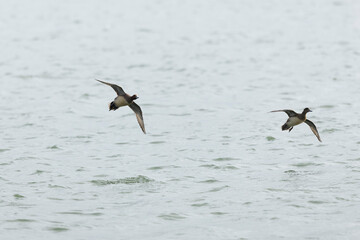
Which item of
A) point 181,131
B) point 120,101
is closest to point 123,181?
point 120,101

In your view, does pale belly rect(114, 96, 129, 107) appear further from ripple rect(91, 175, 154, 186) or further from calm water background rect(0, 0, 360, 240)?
ripple rect(91, 175, 154, 186)

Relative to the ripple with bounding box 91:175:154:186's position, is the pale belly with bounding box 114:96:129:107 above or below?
above

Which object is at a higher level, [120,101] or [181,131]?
[120,101]

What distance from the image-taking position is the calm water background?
49.3 ft

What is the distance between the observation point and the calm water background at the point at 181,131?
15016mm

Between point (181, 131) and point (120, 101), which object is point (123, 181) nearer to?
point (120, 101)

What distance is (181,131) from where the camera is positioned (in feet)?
72.9

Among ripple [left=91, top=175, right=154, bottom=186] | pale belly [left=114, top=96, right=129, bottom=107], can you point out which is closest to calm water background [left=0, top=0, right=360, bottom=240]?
ripple [left=91, top=175, right=154, bottom=186]

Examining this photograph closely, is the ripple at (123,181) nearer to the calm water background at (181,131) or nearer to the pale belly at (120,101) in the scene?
the calm water background at (181,131)

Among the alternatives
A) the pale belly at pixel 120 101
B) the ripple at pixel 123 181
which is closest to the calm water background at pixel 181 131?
the ripple at pixel 123 181

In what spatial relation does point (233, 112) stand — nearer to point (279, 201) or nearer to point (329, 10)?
point (279, 201)

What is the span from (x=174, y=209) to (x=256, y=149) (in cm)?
505

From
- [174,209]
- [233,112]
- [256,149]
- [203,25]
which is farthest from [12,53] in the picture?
[174,209]

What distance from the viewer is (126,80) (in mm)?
29578
